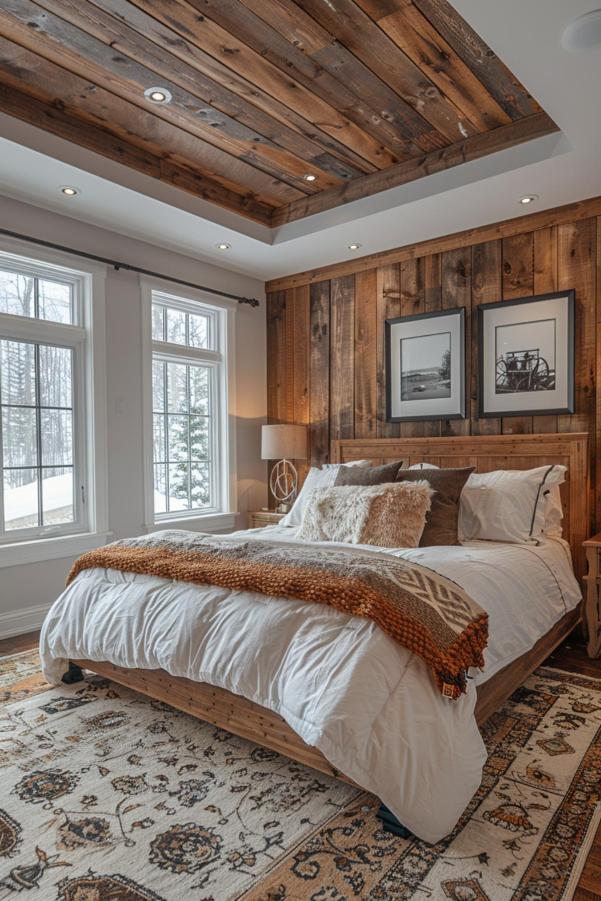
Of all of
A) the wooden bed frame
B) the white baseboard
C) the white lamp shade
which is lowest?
the white baseboard

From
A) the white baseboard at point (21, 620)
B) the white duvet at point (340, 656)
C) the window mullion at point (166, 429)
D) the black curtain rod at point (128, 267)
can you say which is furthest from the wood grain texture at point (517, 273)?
the white baseboard at point (21, 620)

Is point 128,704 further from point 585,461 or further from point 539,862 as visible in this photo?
point 585,461

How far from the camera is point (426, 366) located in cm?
422

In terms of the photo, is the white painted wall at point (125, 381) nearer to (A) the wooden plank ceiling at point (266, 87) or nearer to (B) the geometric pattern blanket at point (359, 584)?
(A) the wooden plank ceiling at point (266, 87)

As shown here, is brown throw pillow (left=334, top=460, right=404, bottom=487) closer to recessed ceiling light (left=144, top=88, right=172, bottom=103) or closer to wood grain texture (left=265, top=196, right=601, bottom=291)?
wood grain texture (left=265, top=196, right=601, bottom=291)

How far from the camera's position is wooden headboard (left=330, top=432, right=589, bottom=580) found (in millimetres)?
3486

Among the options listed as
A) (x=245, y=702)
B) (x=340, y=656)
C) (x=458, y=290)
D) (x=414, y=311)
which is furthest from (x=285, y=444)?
(x=340, y=656)

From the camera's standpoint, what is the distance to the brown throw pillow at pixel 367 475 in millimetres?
3404

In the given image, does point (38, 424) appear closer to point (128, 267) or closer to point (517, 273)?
point (128, 267)

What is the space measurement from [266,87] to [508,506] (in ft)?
8.02

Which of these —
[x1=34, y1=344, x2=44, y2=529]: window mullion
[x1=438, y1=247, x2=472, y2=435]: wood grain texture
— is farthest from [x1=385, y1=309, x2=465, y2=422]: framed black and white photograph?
[x1=34, y1=344, x2=44, y2=529]: window mullion

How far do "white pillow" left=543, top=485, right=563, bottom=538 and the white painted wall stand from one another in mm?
2487

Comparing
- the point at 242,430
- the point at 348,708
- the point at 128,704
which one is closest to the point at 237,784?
the point at 348,708

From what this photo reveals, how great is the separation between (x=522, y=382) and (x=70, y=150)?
9.55 ft
